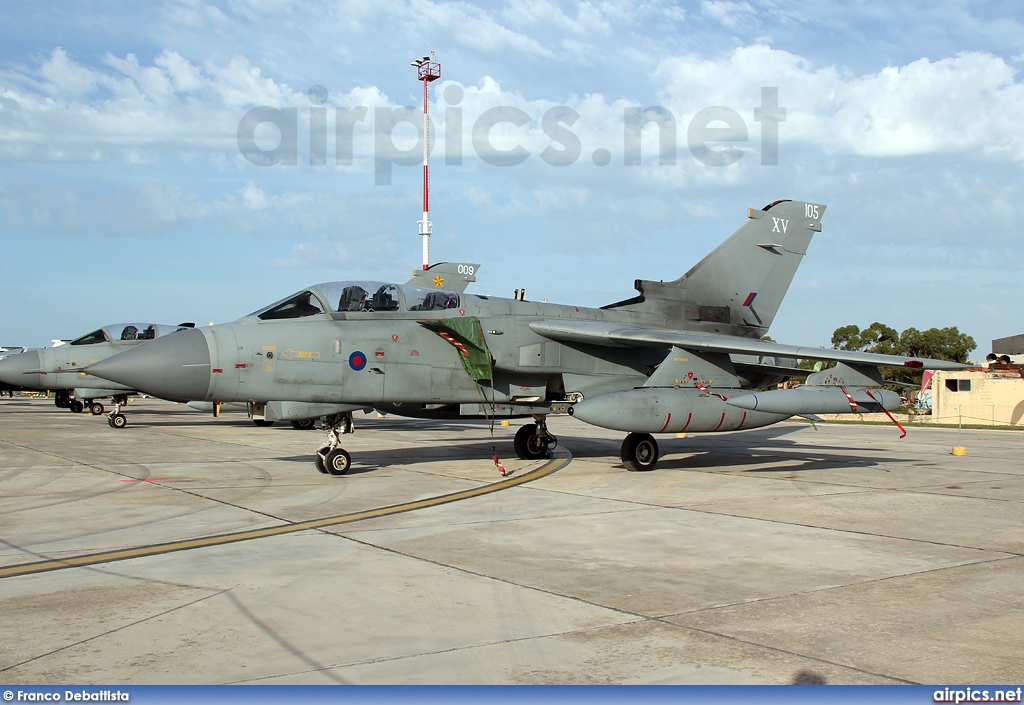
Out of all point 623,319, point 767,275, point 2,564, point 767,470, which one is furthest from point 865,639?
point 767,275

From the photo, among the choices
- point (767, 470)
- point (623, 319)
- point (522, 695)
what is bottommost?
point (767, 470)

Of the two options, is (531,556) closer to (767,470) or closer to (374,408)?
(374,408)

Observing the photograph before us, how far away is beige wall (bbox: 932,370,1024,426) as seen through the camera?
104 feet

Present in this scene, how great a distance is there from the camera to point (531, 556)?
6812mm

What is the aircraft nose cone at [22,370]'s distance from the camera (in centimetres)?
2736

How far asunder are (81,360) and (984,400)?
32682 millimetres

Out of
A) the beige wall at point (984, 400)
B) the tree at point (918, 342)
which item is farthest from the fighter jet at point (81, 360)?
the tree at point (918, 342)

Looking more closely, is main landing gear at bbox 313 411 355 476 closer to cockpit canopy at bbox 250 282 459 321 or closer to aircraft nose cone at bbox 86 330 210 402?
cockpit canopy at bbox 250 282 459 321

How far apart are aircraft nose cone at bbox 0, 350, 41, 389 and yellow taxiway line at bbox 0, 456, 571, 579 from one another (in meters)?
22.2

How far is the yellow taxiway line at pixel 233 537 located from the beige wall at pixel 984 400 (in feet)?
90.6

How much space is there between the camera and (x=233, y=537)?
7.58 meters

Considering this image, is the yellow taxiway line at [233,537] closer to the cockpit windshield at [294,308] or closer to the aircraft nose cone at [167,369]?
the aircraft nose cone at [167,369]

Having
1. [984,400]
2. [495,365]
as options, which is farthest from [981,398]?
[495,365]

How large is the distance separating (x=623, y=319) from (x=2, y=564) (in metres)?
10.9
